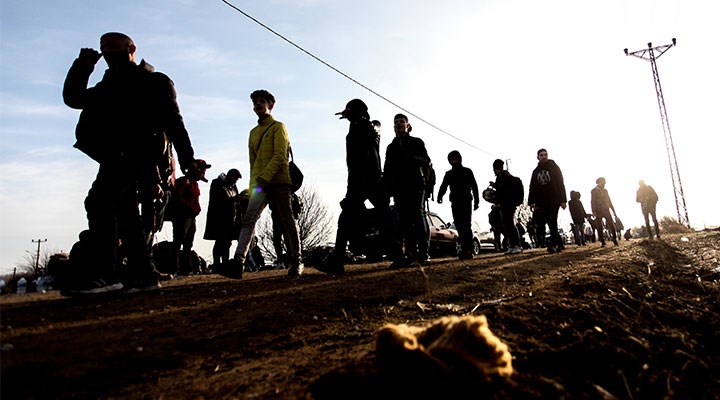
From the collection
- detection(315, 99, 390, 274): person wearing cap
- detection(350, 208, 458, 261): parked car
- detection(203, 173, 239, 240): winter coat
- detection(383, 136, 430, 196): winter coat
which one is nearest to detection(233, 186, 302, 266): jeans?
detection(315, 99, 390, 274): person wearing cap

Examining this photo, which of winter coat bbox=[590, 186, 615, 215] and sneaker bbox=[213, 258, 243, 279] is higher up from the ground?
winter coat bbox=[590, 186, 615, 215]

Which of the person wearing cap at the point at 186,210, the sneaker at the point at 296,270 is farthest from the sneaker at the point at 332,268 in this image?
the person wearing cap at the point at 186,210

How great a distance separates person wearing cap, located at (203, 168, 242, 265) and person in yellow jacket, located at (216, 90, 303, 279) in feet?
9.56

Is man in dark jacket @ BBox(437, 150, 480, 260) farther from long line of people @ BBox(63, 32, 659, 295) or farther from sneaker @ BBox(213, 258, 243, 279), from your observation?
sneaker @ BBox(213, 258, 243, 279)

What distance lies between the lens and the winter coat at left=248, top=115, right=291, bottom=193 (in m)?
4.61

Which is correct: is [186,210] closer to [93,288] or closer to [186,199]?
[186,199]

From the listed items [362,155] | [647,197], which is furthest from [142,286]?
[647,197]

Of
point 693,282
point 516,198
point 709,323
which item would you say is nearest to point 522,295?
point 709,323

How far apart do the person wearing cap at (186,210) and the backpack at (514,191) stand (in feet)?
19.3

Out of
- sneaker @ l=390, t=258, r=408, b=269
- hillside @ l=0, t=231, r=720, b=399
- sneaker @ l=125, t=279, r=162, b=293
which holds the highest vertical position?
sneaker @ l=125, t=279, r=162, b=293

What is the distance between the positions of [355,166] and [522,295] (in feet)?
8.99

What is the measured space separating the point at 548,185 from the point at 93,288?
763cm

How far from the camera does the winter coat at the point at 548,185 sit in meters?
8.46

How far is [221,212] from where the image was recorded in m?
7.52
